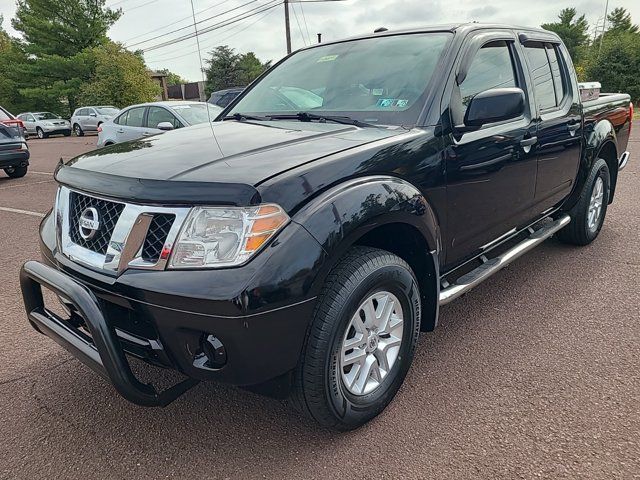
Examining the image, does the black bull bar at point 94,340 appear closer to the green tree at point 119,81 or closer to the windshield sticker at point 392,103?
the windshield sticker at point 392,103

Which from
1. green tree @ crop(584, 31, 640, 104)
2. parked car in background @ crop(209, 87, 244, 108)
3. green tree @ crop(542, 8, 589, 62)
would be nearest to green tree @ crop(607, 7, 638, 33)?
green tree @ crop(542, 8, 589, 62)

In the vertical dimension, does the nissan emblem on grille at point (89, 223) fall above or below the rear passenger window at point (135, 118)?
above

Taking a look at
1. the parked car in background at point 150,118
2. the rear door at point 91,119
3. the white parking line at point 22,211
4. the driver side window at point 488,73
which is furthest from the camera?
the rear door at point 91,119

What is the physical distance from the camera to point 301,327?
6.40ft

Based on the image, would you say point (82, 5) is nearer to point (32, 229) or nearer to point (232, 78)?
point (232, 78)

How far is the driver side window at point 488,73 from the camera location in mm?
2910

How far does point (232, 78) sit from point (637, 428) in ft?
177

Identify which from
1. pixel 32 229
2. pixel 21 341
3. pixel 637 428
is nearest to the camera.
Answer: pixel 637 428

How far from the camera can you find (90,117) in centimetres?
2611

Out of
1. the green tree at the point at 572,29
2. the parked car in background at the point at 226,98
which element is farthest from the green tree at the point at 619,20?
the parked car in background at the point at 226,98

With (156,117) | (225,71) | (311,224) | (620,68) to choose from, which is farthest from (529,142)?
(225,71)

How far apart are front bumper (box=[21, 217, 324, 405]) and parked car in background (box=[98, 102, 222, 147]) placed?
754 cm

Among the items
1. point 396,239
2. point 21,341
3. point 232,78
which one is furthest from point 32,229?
point 232,78

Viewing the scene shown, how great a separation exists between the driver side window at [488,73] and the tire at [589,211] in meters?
1.53
